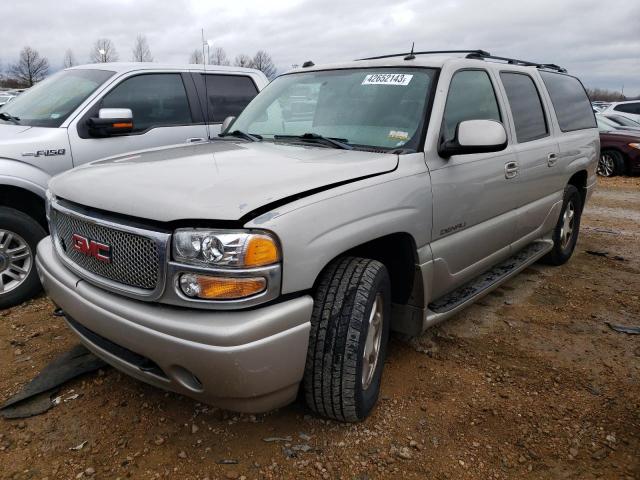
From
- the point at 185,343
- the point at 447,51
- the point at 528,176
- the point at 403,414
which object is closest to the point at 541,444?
the point at 403,414

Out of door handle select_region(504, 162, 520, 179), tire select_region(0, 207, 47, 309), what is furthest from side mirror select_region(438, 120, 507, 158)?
tire select_region(0, 207, 47, 309)

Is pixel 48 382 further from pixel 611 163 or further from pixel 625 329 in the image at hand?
pixel 611 163

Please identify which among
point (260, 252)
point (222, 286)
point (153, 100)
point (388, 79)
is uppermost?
point (388, 79)

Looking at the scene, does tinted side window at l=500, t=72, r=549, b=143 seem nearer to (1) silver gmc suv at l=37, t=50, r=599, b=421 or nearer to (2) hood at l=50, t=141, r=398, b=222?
(1) silver gmc suv at l=37, t=50, r=599, b=421

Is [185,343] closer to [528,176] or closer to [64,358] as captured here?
[64,358]

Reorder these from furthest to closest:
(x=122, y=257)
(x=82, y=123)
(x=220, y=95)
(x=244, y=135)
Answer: (x=220, y=95)
(x=82, y=123)
(x=244, y=135)
(x=122, y=257)

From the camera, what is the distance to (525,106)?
4.05 metres

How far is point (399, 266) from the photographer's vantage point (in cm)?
280

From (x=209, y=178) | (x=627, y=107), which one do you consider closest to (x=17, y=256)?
(x=209, y=178)

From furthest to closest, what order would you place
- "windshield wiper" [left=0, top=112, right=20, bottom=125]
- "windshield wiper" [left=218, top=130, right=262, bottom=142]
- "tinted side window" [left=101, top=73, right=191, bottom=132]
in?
"tinted side window" [left=101, top=73, right=191, bottom=132], "windshield wiper" [left=0, top=112, right=20, bottom=125], "windshield wiper" [left=218, top=130, right=262, bottom=142]

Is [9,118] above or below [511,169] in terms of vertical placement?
above

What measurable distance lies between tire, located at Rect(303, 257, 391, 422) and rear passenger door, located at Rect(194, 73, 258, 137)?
10.6 feet

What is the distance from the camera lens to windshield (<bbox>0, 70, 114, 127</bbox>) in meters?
4.24

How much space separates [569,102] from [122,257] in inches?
176
